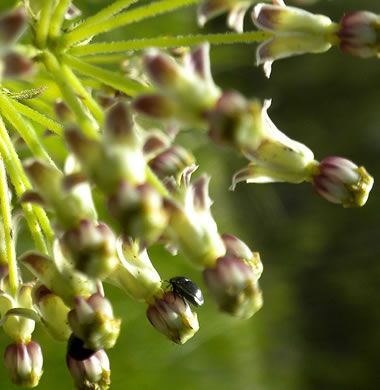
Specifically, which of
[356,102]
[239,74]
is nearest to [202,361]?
[239,74]

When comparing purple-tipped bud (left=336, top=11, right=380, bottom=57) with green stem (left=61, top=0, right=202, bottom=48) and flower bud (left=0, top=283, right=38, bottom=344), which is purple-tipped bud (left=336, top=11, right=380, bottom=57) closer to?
green stem (left=61, top=0, right=202, bottom=48)

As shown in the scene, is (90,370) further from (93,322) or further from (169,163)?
(169,163)

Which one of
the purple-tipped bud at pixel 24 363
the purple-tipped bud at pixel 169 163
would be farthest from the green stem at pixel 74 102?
the purple-tipped bud at pixel 24 363

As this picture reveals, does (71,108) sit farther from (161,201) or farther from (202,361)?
(202,361)

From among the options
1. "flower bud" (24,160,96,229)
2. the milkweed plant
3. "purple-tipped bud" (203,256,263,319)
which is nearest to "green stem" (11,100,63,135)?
the milkweed plant

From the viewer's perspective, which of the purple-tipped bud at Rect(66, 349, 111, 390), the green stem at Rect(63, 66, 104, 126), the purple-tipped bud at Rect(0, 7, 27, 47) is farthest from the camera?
the purple-tipped bud at Rect(66, 349, 111, 390)

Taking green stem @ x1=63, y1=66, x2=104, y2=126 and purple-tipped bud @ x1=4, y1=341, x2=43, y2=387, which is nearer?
green stem @ x1=63, y1=66, x2=104, y2=126

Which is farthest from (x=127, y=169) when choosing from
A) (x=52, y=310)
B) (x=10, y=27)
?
(x=52, y=310)
